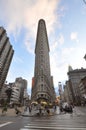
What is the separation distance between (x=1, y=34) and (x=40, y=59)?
133ft

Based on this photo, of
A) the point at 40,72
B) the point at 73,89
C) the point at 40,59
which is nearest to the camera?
the point at 40,72

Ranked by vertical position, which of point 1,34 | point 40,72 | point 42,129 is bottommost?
point 42,129

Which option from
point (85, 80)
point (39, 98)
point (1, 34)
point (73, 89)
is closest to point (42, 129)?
point (85, 80)

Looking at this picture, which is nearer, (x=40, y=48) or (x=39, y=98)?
(x=39, y=98)

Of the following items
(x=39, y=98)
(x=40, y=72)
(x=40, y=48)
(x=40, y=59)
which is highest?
(x=40, y=48)

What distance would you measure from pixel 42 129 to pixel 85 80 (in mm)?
84378

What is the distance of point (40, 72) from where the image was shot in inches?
4400

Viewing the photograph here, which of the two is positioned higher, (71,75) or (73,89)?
(71,75)

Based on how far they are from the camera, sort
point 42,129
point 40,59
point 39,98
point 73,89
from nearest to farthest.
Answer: point 42,129 → point 39,98 → point 40,59 → point 73,89

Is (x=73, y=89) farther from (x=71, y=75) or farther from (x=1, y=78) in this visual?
(x=1, y=78)

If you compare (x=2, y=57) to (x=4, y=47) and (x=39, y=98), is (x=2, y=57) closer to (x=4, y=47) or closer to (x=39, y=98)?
(x=4, y=47)

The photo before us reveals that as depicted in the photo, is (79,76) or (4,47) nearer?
(4,47)

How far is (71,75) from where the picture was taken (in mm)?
168000

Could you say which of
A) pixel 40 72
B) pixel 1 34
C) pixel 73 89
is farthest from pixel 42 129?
pixel 73 89
